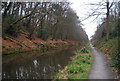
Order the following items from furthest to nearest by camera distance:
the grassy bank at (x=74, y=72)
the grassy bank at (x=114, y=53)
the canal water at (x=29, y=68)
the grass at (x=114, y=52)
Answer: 1. the canal water at (x=29, y=68)
2. the grass at (x=114, y=52)
3. the grassy bank at (x=114, y=53)
4. the grassy bank at (x=74, y=72)

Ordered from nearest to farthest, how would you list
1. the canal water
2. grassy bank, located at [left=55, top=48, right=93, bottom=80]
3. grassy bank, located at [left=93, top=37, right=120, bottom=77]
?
grassy bank, located at [left=55, top=48, right=93, bottom=80] < grassy bank, located at [left=93, top=37, right=120, bottom=77] < the canal water

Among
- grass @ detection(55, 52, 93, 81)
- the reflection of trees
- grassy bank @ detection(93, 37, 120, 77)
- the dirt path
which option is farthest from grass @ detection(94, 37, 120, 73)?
the reflection of trees

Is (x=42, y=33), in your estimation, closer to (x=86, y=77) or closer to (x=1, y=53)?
(x=1, y=53)

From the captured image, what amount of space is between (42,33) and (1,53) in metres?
21.4

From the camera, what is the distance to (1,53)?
16812 mm

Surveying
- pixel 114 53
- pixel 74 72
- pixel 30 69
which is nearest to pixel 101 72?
pixel 74 72

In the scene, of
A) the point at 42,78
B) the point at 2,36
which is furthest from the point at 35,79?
the point at 2,36

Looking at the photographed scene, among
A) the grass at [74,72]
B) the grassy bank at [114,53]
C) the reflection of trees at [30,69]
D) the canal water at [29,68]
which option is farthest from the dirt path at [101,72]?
the reflection of trees at [30,69]

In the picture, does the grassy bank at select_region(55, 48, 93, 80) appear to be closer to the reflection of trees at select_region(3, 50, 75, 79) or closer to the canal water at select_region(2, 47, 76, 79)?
the canal water at select_region(2, 47, 76, 79)

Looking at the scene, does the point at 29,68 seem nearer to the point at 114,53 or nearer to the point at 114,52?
the point at 114,53

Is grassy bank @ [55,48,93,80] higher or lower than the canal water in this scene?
higher

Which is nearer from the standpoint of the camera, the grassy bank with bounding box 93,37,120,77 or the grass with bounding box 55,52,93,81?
the grass with bounding box 55,52,93,81

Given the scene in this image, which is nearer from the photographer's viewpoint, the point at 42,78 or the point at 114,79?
the point at 114,79

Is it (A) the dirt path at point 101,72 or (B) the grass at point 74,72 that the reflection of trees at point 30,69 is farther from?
(A) the dirt path at point 101,72
